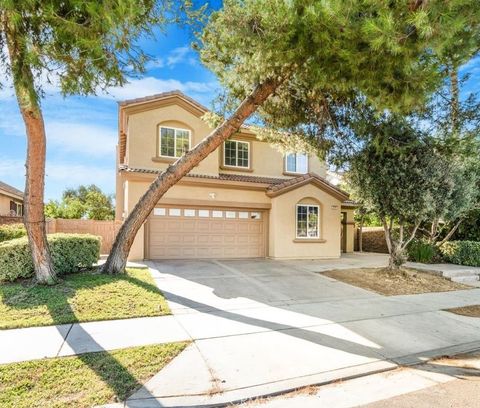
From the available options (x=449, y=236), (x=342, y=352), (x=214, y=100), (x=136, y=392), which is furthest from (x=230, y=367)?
(x=449, y=236)

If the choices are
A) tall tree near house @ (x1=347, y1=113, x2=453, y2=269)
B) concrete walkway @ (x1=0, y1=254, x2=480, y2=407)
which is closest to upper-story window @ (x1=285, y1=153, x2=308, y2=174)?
tall tree near house @ (x1=347, y1=113, x2=453, y2=269)

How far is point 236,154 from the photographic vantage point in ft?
53.7

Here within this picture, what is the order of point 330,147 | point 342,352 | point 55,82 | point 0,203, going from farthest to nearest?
point 0,203 → point 330,147 → point 55,82 → point 342,352

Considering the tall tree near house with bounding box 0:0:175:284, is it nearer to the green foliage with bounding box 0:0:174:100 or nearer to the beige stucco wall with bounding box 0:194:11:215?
the green foliage with bounding box 0:0:174:100

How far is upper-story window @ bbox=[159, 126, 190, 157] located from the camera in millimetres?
14336

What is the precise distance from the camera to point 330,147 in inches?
443

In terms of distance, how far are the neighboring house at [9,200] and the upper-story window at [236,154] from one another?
16147 millimetres

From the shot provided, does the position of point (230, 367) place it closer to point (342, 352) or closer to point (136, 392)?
point (136, 392)

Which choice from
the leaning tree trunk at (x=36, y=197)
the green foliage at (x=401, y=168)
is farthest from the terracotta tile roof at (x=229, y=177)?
the green foliage at (x=401, y=168)

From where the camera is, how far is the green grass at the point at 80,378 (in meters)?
3.48

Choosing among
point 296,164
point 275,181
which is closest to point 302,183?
point 275,181

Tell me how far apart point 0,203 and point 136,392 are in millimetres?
23754

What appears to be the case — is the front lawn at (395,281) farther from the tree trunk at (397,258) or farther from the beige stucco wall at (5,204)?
the beige stucco wall at (5,204)

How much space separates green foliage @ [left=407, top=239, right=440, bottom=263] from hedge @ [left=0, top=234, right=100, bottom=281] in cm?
1394
